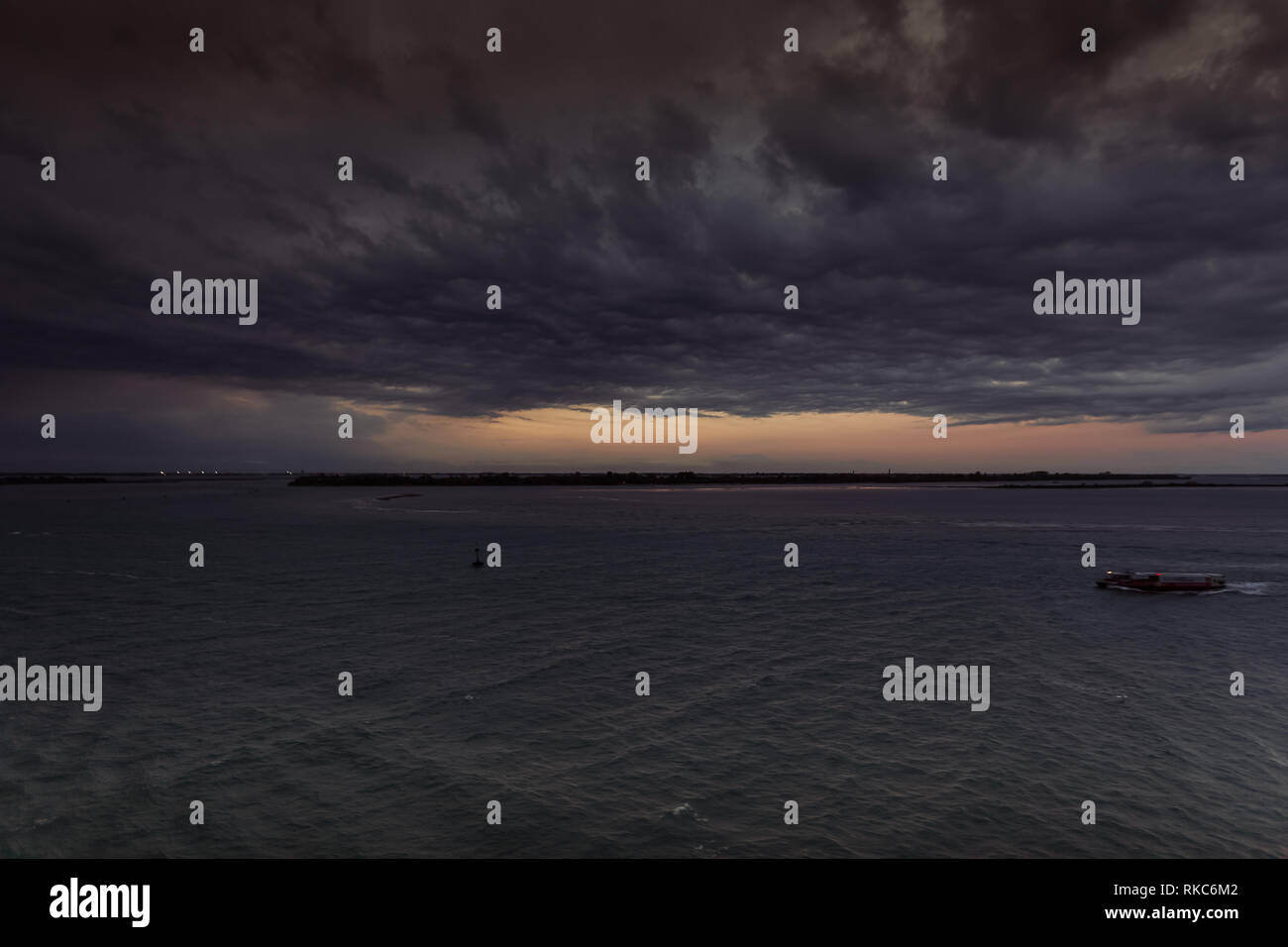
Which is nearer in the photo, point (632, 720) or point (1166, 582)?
point (632, 720)

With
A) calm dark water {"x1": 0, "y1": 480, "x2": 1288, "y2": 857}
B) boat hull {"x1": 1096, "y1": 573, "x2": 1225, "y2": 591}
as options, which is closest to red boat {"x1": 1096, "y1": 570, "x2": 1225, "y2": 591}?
boat hull {"x1": 1096, "y1": 573, "x2": 1225, "y2": 591}

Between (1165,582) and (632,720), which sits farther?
(1165,582)

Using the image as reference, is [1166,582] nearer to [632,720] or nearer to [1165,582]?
[1165,582]

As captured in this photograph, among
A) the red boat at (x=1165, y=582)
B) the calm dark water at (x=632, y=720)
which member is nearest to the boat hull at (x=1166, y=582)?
the red boat at (x=1165, y=582)

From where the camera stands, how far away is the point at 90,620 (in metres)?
40.2

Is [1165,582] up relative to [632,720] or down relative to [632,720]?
up

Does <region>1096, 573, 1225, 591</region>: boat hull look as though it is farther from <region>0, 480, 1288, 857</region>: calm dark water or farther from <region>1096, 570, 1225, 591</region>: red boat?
<region>0, 480, 1288, 857</region>: calm dark water

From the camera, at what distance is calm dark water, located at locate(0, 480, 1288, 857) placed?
1650 cm

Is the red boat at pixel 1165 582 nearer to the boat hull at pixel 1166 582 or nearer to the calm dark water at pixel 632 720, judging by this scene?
the boat hull at pixel 1166 582

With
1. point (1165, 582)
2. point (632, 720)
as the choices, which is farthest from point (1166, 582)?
point (632, 720)

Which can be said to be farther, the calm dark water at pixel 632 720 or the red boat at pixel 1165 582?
the red boat at pixel 1165 582

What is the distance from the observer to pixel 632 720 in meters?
24.1

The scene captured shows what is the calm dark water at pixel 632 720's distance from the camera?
16.5 meters
